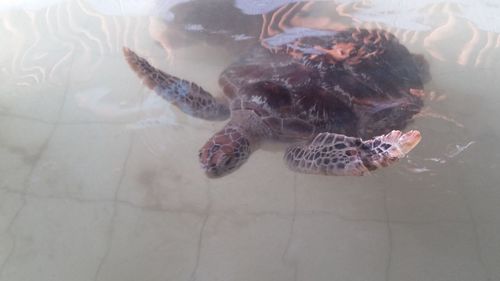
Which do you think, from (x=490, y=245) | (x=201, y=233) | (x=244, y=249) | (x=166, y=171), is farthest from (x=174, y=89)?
(x=490, y=245)

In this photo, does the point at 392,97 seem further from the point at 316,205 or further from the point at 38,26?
the point at 38,26

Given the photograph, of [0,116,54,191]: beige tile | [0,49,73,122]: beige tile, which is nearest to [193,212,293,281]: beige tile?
[0,116,54,191]: beige tile

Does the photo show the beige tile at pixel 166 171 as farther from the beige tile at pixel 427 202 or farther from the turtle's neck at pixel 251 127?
the beige tile at pixel 427 202

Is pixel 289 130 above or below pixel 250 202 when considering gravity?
above

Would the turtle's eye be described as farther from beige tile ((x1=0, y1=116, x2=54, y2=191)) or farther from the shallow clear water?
beige tile ((x1=0, y1=116, x2=54, y2=191))

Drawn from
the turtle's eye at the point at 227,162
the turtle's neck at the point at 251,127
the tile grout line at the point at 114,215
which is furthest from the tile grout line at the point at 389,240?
the tile grout line at the point at 114,215

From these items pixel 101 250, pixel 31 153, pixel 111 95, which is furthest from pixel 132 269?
pixel 111 95
